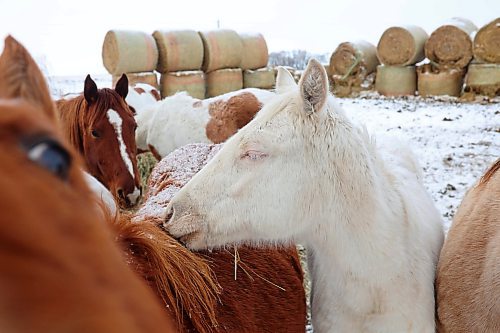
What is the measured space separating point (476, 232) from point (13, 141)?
7.02ft

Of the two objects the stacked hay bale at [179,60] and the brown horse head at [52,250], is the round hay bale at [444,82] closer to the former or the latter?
the stacked hay bale at [179,60]

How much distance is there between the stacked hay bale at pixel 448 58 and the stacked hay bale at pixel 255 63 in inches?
179

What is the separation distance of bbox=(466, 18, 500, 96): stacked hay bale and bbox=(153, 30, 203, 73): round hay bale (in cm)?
732

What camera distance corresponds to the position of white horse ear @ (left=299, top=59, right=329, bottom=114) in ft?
6.25

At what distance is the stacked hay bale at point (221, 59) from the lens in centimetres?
1116

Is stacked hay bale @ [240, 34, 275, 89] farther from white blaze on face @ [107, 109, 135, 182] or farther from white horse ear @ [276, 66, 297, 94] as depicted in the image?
white horse ear @ [276, 66, 297, 94]

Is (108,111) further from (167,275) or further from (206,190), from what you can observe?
(167,275)

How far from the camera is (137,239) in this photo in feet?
5.57

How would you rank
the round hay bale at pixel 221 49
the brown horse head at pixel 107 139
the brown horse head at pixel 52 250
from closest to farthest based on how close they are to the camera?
the brown horse head at pixel 52 250
the brown horse head at pixel 107 139
the round hay bale at pixel 221 49

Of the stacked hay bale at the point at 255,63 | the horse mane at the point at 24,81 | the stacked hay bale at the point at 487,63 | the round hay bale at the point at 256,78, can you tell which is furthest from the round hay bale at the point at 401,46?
the horse mane at the point at 24,81

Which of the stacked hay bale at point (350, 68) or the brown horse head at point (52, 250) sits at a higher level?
the brown horse head at point (52, 250)

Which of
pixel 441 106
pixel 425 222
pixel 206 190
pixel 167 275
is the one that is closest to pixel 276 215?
pixel 206 190

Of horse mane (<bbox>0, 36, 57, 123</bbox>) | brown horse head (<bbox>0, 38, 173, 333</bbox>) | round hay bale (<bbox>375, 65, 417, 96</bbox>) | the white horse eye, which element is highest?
horse mane (<bbox>0, 36, 57, 123</bbox>)

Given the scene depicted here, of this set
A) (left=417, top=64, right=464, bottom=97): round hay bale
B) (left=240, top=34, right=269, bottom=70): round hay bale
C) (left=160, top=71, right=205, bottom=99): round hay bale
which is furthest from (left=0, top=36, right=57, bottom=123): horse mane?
(left=417, top=64, right=464, bottom=97): round hay bale
